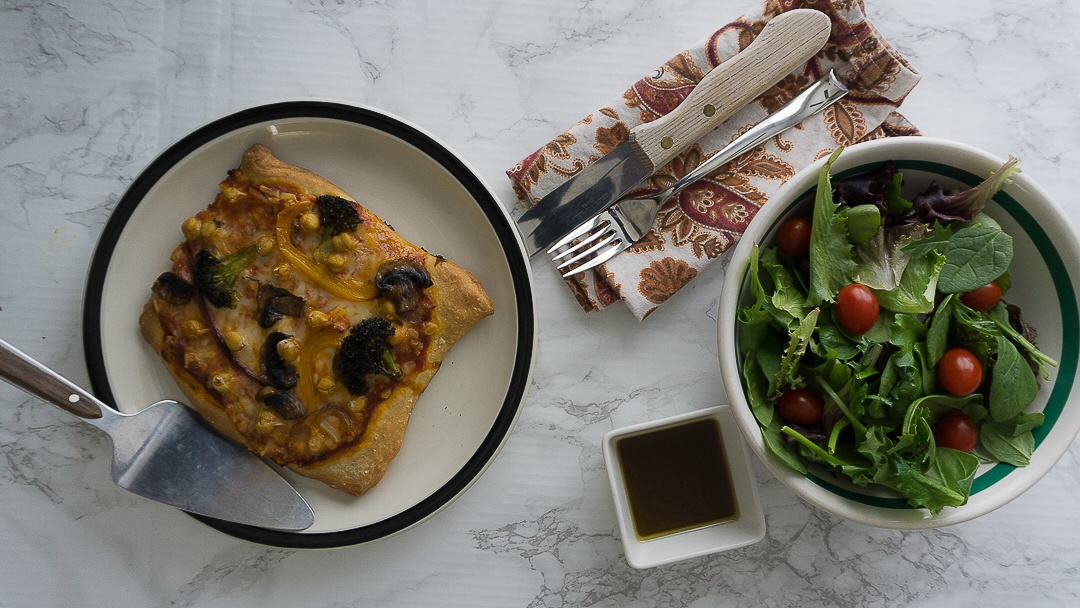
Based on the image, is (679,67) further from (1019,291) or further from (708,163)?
(1019,291)

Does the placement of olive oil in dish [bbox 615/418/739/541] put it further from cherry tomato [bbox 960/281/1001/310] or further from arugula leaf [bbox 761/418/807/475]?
cherry tomato [bbox 960/281/1001/310]

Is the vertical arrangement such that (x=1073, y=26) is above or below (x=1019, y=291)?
above

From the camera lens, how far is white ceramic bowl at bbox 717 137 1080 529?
1.84 m

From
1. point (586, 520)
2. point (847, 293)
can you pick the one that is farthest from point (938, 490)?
point (586, 520)

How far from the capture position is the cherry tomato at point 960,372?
5.85ft

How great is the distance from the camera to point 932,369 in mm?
1845

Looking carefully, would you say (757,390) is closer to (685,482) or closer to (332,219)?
(685,482)

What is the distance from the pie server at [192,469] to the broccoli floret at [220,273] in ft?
1.21

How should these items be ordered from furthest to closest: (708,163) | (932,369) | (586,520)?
(586,520) → (708,163) → (932,369)

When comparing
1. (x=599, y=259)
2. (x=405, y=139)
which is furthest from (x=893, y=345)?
(x=405, y=139)

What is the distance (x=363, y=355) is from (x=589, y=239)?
775mm

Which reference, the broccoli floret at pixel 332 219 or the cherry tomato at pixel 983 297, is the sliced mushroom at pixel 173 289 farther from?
A: the cherry tomato at pixel 983 297

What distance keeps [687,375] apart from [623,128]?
827 mm

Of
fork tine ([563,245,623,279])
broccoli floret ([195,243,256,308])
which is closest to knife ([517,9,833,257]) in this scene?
fork tine ([563,245,623,279])
